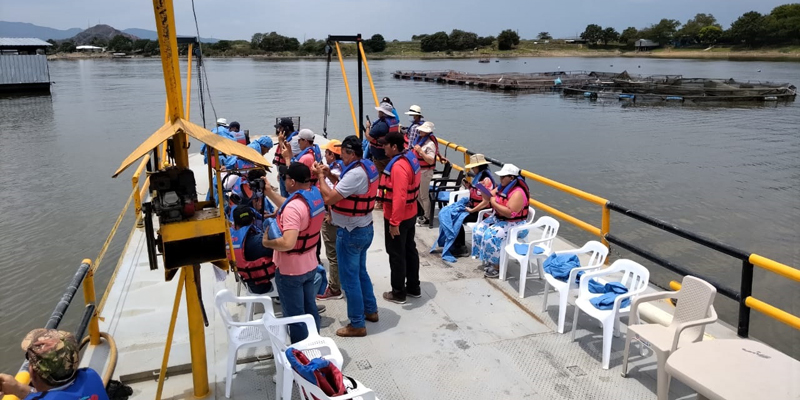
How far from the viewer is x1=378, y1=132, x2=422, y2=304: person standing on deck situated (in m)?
5.22

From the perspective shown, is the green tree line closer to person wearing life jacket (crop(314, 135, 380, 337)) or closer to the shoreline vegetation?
the shoreline vegetation

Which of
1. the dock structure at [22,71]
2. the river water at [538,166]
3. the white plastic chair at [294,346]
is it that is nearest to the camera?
the white plastic chair at [294,346]

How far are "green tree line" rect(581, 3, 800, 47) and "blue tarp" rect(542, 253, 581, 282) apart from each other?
4148 inches

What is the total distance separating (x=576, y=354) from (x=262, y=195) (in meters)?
3.03

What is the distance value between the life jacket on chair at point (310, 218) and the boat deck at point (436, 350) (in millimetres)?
1059

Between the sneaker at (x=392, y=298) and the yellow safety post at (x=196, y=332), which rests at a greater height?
the yellow safety post at (x=196, y=332)

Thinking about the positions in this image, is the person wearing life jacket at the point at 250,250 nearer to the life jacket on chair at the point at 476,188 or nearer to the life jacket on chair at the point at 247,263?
the life jacket on chair at the point at 247,263

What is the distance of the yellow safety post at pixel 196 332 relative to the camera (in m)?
3.77

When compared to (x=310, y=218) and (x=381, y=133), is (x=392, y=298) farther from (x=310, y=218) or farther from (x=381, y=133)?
(x=310, y=218)

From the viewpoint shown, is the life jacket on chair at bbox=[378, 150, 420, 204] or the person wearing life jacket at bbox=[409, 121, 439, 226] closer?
the life jacket on chair at bbox=[378, 150, 420, 204]

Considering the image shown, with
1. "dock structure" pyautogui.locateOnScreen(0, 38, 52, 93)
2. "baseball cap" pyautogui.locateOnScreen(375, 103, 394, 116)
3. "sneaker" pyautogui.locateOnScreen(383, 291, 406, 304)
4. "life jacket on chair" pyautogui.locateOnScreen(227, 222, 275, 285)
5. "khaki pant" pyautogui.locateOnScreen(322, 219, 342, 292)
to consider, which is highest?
"dock structure" pyautogui.locateOnScreen(0, 38, 52, 93)

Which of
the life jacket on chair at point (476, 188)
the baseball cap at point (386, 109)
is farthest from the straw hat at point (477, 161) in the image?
the baseball cap at point (386, 109)

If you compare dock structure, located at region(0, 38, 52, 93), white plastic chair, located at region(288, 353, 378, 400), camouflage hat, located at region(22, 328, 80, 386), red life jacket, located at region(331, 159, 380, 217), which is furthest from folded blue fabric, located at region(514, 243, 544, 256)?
dock structure, located at region(0, 38, 52, 93)

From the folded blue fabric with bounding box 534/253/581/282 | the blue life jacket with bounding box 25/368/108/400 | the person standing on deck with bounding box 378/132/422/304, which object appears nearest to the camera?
the blue life jacket with bounding box 25/368/108/400
